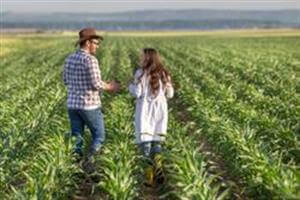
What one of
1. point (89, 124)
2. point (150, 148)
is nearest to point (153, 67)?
point (150, 148)

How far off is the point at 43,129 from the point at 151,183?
2985mm

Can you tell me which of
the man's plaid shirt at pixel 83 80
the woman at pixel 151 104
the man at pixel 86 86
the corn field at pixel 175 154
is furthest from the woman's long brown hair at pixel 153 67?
the corn field at pixel 175 154

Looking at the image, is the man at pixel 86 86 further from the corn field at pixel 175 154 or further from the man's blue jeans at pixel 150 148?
the man's blue jeans at pixel 150 148

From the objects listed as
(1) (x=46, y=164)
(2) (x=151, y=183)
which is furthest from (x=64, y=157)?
(2) (x=151, y=183)

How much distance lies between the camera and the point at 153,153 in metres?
9.38

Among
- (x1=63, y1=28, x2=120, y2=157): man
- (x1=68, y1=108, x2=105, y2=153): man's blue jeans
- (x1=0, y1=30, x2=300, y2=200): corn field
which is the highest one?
(x1=63, y1=28, x2=120, y2=157): man

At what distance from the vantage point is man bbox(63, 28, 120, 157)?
927 cm

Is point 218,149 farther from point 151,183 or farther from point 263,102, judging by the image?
point 263,102

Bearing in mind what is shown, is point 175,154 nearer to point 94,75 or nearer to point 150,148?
point 150,148

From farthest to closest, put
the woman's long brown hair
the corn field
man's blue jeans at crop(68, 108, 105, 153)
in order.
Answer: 1. man's blue jeans at crop(68, 108, 105, 153)
2. the woman's long brown hair
3. the corn field

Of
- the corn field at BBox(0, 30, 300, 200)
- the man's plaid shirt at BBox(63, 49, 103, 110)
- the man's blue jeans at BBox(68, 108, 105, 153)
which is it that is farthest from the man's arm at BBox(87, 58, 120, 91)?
the corn field at BBox(0, 30, 300, 200)

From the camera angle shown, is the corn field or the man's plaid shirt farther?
the man's plaid shirt

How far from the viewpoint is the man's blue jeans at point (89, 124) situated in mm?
9461

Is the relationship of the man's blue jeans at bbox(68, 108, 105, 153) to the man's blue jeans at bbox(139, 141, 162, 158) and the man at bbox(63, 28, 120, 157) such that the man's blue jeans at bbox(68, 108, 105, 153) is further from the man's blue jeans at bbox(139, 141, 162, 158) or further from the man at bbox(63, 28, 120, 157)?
the man's blue jeans at bbox(139, 141, 162, 158)
